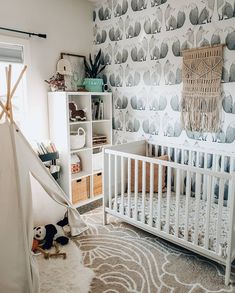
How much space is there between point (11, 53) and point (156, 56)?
167 centimetres

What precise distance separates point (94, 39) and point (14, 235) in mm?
2986

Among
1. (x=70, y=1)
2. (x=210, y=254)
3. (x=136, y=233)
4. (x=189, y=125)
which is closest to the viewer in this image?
(x=210, y=254)

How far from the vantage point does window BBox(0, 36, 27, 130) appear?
304 centimetres

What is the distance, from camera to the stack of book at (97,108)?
3.81m

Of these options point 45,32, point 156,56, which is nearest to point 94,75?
point 45,32

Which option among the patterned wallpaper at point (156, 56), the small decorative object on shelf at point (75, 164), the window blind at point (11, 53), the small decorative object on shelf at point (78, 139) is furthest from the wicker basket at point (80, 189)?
the window blind at point (11, 53)

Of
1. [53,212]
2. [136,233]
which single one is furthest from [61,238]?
[136,233]

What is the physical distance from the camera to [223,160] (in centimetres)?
283

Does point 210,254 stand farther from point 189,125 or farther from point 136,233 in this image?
point 189,125

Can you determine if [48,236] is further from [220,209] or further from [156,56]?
[156,56]

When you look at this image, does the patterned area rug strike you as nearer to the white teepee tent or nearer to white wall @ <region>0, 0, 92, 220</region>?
the white teepee tent

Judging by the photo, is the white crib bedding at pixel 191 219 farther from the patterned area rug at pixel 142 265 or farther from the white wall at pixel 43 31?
the white wall at pixel 43 31

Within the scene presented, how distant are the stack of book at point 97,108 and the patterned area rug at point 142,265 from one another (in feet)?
5.13

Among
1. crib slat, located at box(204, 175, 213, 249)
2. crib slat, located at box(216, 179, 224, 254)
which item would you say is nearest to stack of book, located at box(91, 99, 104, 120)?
crib slat, located at box(204, 175, 213, 249)
